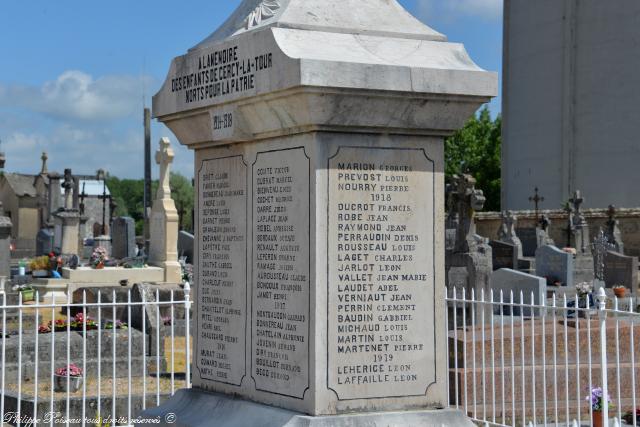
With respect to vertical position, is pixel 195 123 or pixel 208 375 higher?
pixel 195 123

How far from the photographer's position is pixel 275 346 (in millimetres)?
5969

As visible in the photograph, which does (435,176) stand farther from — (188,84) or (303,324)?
(188,84)

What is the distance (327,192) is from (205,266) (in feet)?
4.83

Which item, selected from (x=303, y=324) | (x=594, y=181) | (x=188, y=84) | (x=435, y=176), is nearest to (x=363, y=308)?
(x=303, y=324)

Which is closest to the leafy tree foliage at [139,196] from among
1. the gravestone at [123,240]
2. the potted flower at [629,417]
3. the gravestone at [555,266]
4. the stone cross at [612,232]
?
the gravestone at [123,240]

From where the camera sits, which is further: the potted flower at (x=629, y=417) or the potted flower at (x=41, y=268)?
the potted flower at (x=41, y=268)

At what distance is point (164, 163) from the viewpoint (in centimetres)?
2833

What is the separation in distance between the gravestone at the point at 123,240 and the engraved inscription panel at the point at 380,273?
28319mm

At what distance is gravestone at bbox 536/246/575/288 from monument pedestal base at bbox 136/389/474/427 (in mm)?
20301

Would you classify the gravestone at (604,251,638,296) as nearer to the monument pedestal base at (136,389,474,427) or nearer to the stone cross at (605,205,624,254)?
the stone cross at (605,205,624,254)

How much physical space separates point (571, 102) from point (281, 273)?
44.2 meters

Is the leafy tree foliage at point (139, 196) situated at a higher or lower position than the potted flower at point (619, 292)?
higher

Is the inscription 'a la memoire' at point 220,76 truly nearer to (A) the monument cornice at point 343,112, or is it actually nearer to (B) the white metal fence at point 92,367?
(A) the monument cornice at point 343,112

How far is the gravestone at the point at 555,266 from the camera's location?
26.1 m
